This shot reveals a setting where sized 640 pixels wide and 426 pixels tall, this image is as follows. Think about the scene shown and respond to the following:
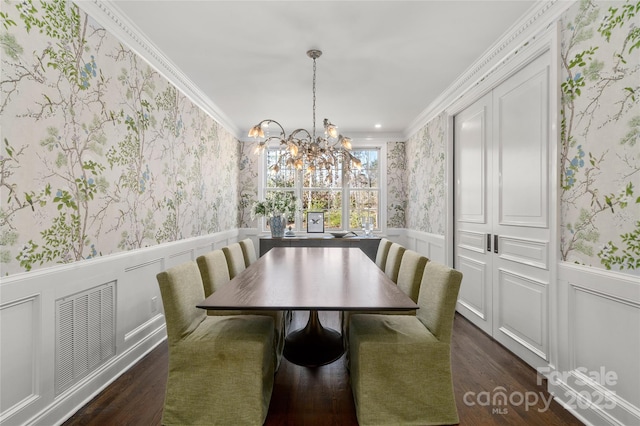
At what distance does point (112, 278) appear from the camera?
226 centimetres

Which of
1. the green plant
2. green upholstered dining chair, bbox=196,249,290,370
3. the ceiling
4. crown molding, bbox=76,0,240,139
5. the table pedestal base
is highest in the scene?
the ceiling

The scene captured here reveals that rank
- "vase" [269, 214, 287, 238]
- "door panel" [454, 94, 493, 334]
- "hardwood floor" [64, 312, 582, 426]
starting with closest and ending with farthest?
"hardwood floor" [64, 312, 582, 426] → "door panel" [454, 94, 493, 334] → "vase" [269, 214, 287, 238]

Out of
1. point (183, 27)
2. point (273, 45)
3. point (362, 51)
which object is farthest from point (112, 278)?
point (362, 51)

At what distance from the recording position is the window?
576cm

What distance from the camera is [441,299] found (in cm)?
176

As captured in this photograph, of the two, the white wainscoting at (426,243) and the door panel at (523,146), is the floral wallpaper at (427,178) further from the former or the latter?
the door panel at (523,146)

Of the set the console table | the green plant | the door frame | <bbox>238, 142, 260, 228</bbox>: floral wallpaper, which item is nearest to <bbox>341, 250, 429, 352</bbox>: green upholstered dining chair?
the door frame

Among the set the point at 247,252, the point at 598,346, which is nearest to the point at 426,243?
the point at 247,252

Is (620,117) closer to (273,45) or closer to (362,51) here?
(362,51)

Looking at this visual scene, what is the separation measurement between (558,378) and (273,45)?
3226mm

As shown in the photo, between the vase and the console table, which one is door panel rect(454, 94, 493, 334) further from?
the vase

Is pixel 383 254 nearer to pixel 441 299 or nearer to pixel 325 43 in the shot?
pixel 441 299

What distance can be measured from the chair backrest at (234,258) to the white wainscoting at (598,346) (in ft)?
8.17

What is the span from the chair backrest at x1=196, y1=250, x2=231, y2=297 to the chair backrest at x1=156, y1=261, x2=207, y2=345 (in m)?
0.25
